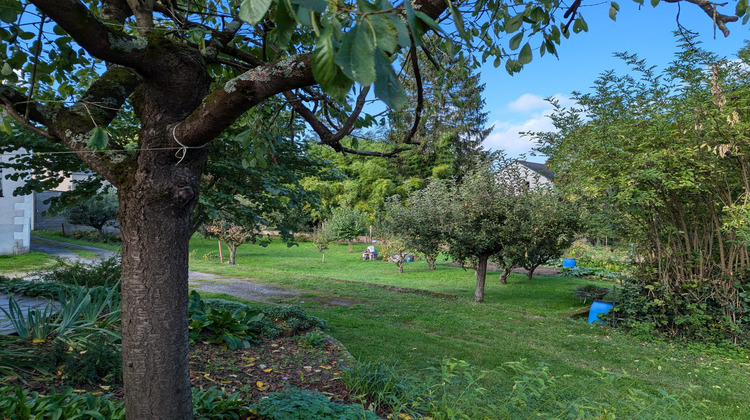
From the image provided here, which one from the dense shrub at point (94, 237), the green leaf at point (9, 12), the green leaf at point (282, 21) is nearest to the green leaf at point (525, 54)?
the green leaf at point (282, 21)

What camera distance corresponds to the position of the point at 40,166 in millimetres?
4898

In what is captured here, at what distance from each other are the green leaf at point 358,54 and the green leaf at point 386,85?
Result: 25 mm

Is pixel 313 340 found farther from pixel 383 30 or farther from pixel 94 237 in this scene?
pixel 94 237

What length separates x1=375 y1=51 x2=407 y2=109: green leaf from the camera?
88cm

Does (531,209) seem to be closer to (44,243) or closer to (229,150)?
(229,150)

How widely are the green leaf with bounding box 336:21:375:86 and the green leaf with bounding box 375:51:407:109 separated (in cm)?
2

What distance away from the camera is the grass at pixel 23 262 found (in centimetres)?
1155

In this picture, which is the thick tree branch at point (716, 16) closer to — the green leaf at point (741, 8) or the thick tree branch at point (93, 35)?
the green leaf at point (741, 8)

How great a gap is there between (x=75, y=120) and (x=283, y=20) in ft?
6.01

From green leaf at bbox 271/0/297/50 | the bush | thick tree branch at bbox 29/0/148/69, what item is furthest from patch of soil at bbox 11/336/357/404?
the bush

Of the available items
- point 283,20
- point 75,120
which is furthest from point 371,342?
point 283,20

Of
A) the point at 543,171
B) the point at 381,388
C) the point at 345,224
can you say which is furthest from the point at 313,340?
the point at 345,224

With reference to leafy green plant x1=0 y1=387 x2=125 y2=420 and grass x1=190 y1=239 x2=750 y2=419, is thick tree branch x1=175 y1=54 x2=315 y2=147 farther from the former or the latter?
grass x1=190 y1=239 x2=750 y2=419

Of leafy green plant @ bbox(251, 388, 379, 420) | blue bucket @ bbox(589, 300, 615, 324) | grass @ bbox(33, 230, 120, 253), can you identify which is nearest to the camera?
leafy green plant @ bbox(251, 388, 379, 420)
